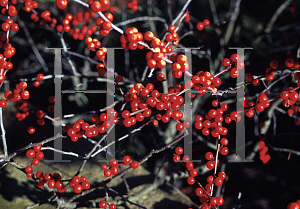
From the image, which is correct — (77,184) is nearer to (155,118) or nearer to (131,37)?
(155,118)

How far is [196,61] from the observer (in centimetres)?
388

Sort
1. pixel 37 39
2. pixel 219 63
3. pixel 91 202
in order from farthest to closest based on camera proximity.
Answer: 1. pixel 37 39
2. pixel 219 63
3. pixel 91 202

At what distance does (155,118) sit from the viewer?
5.35 ft

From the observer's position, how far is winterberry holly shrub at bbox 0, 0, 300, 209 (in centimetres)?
137

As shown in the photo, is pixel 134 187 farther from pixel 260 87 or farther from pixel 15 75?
pixel 15 75

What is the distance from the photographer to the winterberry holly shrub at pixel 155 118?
4.50 feet

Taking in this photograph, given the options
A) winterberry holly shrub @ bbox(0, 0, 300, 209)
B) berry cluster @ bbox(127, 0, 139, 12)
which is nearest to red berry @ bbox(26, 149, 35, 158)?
winterberry holly shrub @ bbox(0, 0, 300, 209)

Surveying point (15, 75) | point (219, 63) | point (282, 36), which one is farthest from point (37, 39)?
point (282, 36)

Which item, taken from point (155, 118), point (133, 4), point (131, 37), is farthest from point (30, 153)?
point (133, 4)

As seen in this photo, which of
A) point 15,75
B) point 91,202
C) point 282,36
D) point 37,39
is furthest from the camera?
point 37,39

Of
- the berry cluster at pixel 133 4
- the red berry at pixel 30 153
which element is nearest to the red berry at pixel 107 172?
the red berry at pixel 30 153

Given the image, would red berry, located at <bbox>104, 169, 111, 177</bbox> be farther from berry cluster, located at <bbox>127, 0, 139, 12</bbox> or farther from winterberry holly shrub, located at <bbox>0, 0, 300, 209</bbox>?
berry cluster, located at <bbox>127, 0, 139, 12</bbox>

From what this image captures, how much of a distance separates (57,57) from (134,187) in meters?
1.79

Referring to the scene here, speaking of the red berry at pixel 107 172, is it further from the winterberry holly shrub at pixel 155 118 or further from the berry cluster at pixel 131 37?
the berry cluster at pixel 131 37
